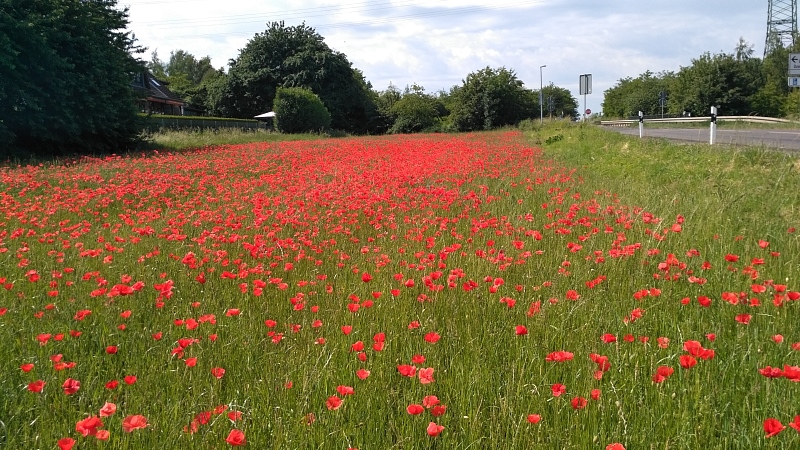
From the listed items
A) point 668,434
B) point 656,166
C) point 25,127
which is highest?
point 25,127

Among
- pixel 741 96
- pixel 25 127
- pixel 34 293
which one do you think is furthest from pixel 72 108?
pixel 741 96

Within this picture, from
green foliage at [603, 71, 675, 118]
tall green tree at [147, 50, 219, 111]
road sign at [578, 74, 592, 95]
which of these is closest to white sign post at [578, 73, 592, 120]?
road sign at [578, 74, 592, 95]

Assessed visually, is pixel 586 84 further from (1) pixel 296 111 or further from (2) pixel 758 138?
(1) pixel 296 111

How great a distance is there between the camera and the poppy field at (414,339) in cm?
186

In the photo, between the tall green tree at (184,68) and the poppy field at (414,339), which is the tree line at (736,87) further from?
the tall green tree at (184,68)

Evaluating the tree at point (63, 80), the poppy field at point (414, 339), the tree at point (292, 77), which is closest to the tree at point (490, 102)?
the tree at point (292, 77)

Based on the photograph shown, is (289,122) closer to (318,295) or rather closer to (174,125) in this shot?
(174,125)

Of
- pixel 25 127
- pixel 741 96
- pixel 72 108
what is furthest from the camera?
pixel 741 96

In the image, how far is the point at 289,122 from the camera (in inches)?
1409

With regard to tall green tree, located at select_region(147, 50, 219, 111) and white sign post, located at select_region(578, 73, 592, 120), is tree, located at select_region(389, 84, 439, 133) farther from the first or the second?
tall green tree, located at select_region(147, 50, 219, 111)

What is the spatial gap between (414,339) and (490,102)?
150 feet

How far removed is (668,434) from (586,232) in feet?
9.94

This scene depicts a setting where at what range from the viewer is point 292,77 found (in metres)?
47.6

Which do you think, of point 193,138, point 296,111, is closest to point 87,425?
point 193,138
